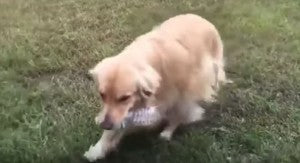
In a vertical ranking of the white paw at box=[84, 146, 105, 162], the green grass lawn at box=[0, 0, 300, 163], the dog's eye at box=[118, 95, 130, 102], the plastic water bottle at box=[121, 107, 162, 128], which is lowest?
the green grass lawn at box=[0, 0, 300, 163]

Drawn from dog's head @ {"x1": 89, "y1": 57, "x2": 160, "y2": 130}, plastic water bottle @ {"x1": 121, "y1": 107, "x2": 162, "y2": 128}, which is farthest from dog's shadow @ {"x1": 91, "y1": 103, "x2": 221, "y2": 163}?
dog's head @ {"x1": 89, "y1": 57, "x2": 160, "y2": 130}

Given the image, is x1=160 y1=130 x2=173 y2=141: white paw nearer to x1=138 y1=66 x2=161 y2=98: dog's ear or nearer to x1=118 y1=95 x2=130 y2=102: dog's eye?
x1=138 y1=66 x2=161 y2=98: dog's ear

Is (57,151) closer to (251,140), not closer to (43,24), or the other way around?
(251,140)

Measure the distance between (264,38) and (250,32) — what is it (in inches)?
5.9

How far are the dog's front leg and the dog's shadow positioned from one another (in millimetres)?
Result: 35

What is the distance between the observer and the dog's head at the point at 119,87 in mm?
3090

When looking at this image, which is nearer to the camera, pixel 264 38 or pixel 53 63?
pixel 53 63

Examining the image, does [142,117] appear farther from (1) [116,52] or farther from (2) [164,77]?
(1) [116,52]

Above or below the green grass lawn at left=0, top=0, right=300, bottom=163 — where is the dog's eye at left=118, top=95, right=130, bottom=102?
above

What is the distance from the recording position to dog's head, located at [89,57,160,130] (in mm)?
3090

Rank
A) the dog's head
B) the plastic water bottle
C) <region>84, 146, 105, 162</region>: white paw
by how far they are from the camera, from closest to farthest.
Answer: the dog's head → the plastic water bottle → <region>84, 146, 105, 162</region>: white paw

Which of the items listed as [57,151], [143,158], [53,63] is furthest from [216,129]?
[53,63]

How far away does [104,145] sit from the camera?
3492 millimetres

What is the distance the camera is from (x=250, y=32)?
5.10 m
